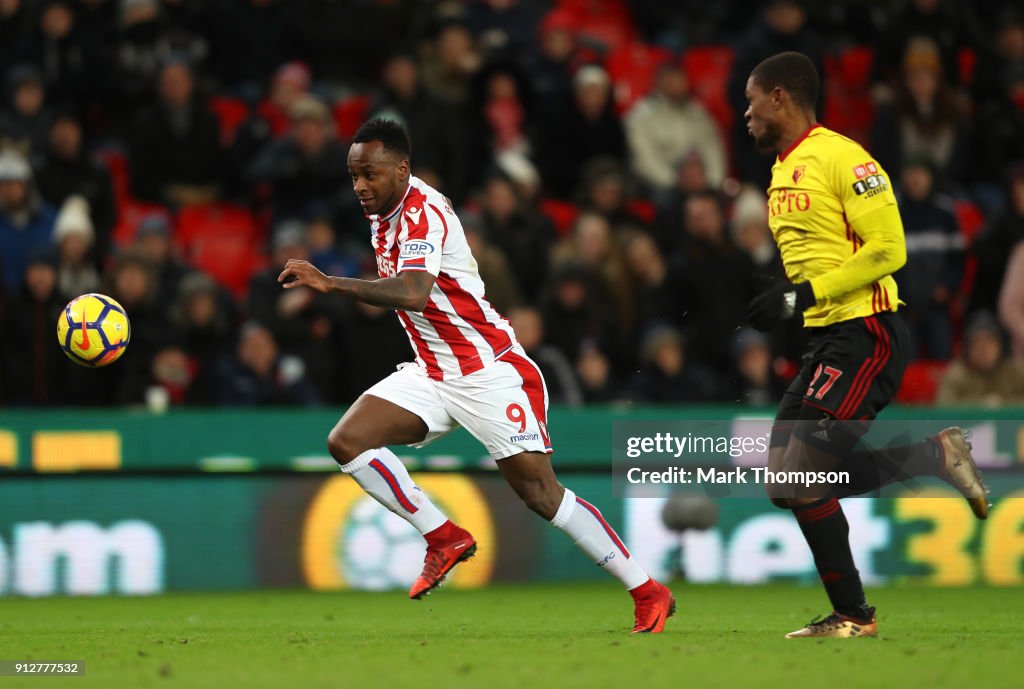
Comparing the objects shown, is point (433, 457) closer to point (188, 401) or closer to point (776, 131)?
point (188, 401)

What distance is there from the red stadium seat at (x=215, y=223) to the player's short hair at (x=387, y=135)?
23.6ft

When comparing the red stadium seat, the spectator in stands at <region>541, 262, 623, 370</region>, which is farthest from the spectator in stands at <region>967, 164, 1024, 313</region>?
the red stadium seat

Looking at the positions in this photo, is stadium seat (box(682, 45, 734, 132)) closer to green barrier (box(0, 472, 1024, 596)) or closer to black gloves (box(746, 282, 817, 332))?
green barrier (box(0, 472, 1024, 596))

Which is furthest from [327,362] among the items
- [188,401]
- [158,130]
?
[158,130]

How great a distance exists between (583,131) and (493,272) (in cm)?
273

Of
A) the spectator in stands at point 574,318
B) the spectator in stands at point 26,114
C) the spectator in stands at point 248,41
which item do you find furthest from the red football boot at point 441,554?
the spectator in stands at point 248,41

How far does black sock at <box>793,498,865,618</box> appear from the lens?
24.8 ft

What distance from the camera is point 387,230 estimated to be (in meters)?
8.01

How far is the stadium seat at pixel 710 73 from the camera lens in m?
17.6

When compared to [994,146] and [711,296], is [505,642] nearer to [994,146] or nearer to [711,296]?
[711,296]

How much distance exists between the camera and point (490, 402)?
26.3ft

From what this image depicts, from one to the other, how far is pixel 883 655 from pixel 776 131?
8.09ft

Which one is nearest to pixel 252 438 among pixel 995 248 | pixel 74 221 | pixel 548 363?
pixel 548 363

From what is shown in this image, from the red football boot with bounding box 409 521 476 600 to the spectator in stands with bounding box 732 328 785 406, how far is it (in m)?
5.02
